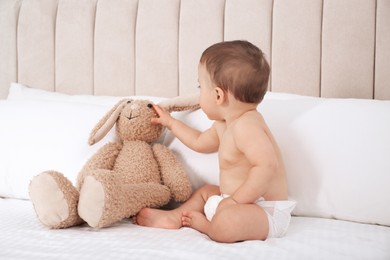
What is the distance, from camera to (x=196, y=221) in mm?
1216

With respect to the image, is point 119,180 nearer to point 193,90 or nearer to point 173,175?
point 173,175

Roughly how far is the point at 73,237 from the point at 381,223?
2.54ft

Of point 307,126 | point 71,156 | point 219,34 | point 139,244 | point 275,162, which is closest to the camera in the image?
point 139,244

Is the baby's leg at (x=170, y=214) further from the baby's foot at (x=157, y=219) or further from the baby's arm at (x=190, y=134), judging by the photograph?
the baby's arm at (x=190, y=134)

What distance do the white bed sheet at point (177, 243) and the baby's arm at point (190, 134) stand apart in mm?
274

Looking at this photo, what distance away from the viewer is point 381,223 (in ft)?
4.11

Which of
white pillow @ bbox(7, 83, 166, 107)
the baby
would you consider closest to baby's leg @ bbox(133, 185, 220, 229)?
the baby

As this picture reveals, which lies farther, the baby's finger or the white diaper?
the baby's finger

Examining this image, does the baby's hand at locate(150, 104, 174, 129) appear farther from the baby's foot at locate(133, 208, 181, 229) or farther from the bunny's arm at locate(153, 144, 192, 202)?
the baby's foot at locate(133, 208, 181, 229)

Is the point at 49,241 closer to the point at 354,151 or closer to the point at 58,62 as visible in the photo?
the point at 354,151

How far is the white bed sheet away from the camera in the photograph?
38.3 inches

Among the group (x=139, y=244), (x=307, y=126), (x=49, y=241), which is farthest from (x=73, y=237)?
(x=307, y=126)

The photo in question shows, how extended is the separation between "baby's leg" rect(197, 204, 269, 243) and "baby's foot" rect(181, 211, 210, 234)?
0.12 ft

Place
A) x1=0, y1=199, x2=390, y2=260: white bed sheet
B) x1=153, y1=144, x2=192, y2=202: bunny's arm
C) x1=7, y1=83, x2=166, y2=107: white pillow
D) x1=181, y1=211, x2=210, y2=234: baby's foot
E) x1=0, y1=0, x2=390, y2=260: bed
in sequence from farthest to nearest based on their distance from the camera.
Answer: x1=7, y1=83, x2=166, y2=107: white pillow → x1=153, y1=144, x2=192, y2=202: bunny's arm → x1=181, y1=211, x2=210, y2=234: baby's foot → x1=0, y1=0, x2=390, y2=260: bed → x1=0, y1=199, x2=390, y2=260: white bed sheet
